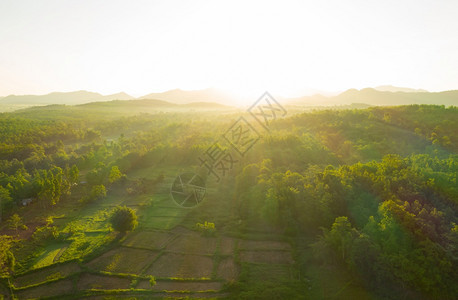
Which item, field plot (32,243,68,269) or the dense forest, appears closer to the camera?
the dense forest

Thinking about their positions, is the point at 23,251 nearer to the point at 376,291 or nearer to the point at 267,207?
the point at 267,207

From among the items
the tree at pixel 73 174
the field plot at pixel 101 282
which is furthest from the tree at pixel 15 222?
the field plot at pixel 101 282

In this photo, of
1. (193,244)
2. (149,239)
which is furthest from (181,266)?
(149,239)

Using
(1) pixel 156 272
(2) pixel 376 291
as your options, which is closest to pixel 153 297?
(1) pixel 156 272

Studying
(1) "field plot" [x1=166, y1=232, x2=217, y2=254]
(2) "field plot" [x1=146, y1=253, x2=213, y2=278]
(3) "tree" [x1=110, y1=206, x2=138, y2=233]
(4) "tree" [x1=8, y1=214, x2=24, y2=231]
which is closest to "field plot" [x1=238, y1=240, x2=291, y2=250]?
(1) "field plot" [x1=166, y1=232, x2=217, y2=254]

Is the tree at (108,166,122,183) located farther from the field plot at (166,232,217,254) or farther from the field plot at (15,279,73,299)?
the field plot at (15,279,73,299)

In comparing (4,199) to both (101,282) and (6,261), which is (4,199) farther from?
(101,282)

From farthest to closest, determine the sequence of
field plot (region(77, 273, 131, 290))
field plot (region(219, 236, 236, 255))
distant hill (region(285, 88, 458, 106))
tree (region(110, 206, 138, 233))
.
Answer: distant hill (region(285, 88, 458, 106)) → tree (region(110, 206, 138, 233)) → field plot (region(219, 236, 236, 255)) → field plot (region(77, 273, 131, 290))
